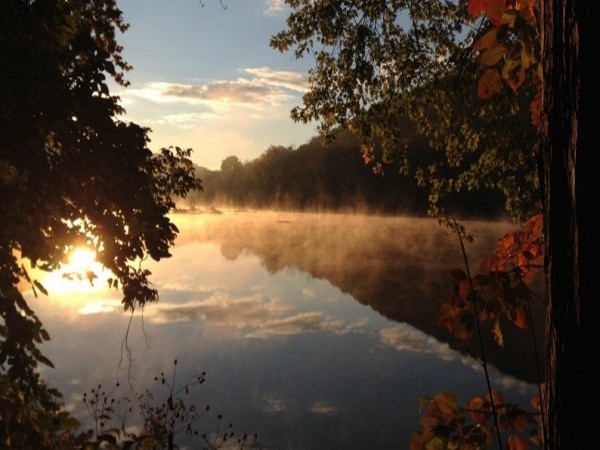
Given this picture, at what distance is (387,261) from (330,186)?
79457 millimetres

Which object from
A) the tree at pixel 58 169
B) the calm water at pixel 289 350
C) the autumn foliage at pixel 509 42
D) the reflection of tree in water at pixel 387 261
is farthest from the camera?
the reflection of tree in water at pixel 387 261

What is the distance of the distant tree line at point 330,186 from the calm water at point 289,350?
6189 cm

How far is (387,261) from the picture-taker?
50125mm

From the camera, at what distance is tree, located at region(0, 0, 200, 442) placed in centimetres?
568

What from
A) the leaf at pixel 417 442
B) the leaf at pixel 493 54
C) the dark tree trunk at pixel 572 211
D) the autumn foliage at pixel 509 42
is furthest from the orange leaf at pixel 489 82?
the leaf at pixel 417 442

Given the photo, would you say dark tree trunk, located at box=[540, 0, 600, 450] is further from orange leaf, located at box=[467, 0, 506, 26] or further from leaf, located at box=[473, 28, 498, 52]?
orange leaf, located at box=[467, 0, 506, 26]

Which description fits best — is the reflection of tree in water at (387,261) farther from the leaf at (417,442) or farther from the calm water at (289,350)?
the leaf at (417,442)

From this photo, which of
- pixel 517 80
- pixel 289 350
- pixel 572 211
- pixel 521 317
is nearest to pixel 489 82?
pixel 517 80

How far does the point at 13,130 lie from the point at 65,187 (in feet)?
3.57

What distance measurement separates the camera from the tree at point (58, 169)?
223 inches

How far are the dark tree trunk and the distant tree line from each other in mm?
92899

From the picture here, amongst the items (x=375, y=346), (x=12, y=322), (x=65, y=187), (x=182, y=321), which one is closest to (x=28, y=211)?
(x=65, y=187)

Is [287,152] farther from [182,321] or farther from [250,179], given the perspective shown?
[182,321]

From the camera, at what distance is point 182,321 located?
85.3ft
